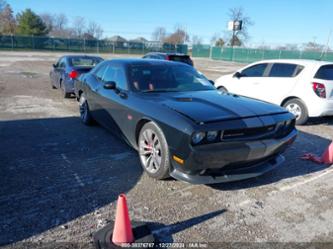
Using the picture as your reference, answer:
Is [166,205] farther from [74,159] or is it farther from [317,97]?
[317,97]

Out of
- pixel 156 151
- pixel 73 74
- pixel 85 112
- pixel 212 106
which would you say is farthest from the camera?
pixel 73 74

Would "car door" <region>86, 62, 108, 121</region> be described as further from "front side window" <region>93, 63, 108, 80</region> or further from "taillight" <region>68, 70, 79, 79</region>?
"taillight" <region>68, 70, 79, 79</region>

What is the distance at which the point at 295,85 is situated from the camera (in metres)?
6.49

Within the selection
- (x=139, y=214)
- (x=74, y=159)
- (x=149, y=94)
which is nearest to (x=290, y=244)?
(x=139, y=214)

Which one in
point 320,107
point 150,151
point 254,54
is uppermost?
point 254,54

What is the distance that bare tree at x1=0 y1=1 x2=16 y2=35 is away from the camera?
202 ft

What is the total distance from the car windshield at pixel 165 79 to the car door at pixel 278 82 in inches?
117

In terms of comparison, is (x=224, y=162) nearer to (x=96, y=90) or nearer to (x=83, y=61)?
(x=96, y=90)

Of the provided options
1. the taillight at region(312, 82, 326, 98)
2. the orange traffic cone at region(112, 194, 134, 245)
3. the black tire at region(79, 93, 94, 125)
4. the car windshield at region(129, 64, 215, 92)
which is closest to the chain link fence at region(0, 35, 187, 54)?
the black tire at region(79, 93, 94, 125)

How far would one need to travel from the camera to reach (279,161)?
11.9 ft

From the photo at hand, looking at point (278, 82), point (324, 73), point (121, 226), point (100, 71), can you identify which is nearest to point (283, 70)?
point (278, 82)

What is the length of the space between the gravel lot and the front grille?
76cm

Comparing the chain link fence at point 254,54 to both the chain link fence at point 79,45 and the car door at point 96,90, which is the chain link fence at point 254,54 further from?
the car door at point 96,90

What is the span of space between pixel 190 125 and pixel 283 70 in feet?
16.8
